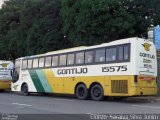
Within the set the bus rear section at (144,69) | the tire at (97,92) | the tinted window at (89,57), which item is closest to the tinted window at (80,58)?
the tinted window at (89,57)

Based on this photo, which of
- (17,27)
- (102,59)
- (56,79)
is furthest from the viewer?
(17,27)

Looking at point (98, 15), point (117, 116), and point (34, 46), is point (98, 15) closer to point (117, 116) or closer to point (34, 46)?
point (34, 46)

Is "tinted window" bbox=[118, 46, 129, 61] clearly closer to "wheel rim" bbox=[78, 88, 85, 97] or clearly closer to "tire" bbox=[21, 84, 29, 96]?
"wheel rim" bbox=[78, 88, 85, 97]

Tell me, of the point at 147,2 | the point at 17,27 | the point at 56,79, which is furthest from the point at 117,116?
the point at 17,27

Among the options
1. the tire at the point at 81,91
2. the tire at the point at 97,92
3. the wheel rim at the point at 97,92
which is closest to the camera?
the tire at the point at 97,92

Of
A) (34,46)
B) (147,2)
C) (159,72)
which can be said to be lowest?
(159,72)

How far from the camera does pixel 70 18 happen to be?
2872 cm

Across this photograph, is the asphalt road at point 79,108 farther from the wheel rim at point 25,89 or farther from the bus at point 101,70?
the wheel rim at point 25,89

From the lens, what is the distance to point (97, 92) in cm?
2252

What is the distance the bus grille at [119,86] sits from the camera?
2049 cm

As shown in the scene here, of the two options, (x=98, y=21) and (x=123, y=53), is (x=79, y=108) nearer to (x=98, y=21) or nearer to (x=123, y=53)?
(x=123, y=53)

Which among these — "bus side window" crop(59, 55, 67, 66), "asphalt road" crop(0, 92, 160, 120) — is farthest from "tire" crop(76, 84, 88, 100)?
"asphalt road" crop(0, 92, 160, 120)

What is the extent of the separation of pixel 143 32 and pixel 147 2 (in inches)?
93.6

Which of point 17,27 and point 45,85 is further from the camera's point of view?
point 17,27
